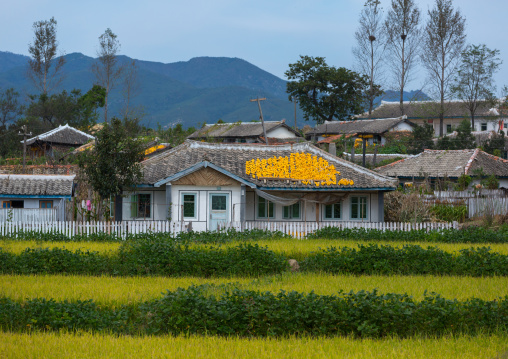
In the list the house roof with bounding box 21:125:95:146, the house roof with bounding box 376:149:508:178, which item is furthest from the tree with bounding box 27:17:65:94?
the house roof with bounding box 376:149:508:178

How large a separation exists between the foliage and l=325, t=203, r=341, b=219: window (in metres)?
9.45

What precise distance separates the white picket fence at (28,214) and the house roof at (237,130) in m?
33.5

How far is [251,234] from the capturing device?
2316 cm

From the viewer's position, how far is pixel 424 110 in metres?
70.4

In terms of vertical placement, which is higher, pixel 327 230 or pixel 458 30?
pixel 458 30

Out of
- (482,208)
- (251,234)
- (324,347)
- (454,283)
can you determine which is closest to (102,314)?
(324,347)

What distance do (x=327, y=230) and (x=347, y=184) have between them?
477cm

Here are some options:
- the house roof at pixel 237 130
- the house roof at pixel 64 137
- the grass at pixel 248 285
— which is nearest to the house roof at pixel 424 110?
the house roof at pixel 237 130

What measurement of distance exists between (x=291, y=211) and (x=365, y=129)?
126 ft

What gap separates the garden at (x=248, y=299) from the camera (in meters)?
10.6

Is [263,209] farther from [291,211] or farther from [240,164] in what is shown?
[240,164]

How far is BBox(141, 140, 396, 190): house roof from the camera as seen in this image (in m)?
27.9

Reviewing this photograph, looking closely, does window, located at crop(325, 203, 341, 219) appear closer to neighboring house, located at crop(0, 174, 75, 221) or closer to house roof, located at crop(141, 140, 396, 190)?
house roof, located at crop(141, 140, 396, 190)

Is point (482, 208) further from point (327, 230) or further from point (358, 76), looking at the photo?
point (358, 76)
